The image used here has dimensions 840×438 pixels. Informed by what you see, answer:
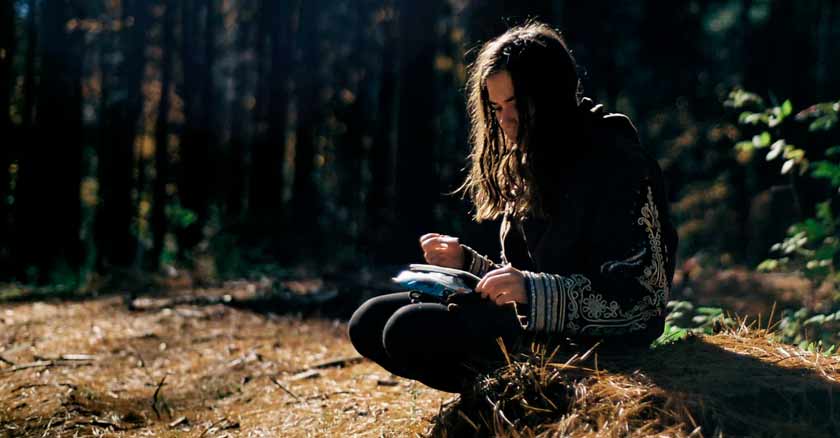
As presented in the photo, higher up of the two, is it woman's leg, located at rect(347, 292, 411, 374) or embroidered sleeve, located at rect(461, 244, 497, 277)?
embroidered sleeve, located at rect(461, 244, 497, 277)

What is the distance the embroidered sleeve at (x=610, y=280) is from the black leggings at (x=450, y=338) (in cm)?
25

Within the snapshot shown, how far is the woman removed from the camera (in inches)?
105

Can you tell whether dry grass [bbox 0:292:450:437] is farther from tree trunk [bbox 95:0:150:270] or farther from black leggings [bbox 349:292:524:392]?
tree trunk [bbox 95:0:150:270]

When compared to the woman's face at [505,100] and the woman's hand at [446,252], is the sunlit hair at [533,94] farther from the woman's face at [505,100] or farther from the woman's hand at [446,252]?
the woman's hand at [446,252]

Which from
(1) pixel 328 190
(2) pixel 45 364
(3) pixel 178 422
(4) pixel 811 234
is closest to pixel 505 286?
(3) pixel 178 422

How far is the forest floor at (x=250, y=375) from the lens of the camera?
262 centimetres

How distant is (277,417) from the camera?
12.8ft

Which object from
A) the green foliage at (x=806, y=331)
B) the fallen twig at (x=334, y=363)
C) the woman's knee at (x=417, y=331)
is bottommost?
the fallen twig at (x=334, y=363)

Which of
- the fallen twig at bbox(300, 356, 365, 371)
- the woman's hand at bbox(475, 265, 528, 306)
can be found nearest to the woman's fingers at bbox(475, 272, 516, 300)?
the woman's hand at bbox(475, 265, 528, 306)

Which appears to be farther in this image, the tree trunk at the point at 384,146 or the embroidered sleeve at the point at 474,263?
the tree trunk at the point at 384,146

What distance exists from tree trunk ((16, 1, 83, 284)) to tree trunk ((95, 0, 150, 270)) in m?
0.61

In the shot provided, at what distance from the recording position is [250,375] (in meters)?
4.93

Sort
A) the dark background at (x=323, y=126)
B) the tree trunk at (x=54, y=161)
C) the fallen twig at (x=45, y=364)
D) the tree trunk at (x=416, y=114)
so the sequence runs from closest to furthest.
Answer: the fallen twig at (x=45, y=364)
the tree trunk at (x=416, y=114)
the dark background at (x=323, y=126)
the tree trunk at (x=54, y=161)

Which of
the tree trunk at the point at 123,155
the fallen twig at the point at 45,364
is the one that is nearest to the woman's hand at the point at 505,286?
the fallen twig at the point at 45,364
